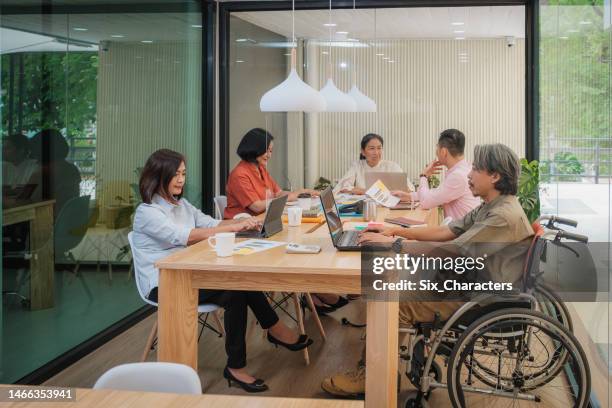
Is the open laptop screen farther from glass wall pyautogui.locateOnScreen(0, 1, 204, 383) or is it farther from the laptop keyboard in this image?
glass wall pyautogui.locateOnScreen(0, 1, 204, 383)

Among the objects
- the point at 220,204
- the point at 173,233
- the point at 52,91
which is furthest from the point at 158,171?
the point at 220,204

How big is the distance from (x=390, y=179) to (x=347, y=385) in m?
2.83

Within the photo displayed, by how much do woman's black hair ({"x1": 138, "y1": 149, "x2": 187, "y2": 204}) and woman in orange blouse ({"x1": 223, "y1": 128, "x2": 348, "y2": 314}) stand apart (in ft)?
4.12

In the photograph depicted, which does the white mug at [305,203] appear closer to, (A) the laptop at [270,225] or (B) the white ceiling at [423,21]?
(A) the laptop at [270,225]

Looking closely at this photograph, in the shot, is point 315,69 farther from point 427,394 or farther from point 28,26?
point 427,394

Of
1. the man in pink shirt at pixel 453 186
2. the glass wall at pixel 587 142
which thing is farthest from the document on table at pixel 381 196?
the glass wall at pixel 587 142

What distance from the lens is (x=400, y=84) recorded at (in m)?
6.20

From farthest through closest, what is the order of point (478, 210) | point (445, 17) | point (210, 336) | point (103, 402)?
point (445, 17) < point (210, 336) < point (478, 210) < point (103, 402)

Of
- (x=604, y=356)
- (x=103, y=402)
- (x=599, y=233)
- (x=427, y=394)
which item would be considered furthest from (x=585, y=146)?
(x=103, y=402)

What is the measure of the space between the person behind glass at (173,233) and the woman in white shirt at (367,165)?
2.45 metres

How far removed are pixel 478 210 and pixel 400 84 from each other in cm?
304

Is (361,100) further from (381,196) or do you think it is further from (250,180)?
(250,180)

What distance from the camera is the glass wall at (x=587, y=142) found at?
2605 millimetres

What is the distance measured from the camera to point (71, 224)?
13.0 ft
